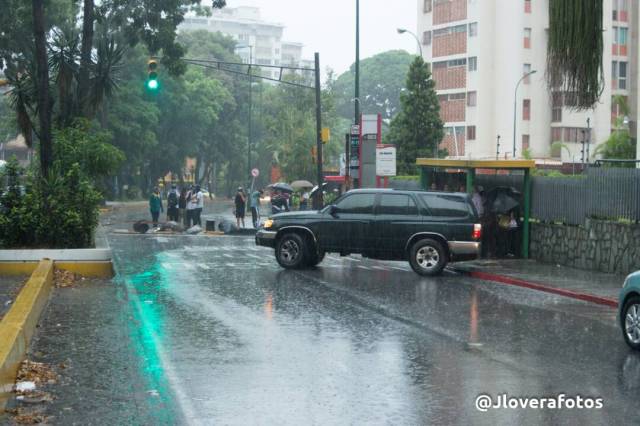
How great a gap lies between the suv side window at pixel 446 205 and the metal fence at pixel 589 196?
3.22 metres

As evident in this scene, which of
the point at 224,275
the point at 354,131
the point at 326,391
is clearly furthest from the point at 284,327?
the point at 354,131

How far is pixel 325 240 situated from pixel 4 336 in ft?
42.0

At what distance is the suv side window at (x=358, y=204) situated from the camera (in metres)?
21.7

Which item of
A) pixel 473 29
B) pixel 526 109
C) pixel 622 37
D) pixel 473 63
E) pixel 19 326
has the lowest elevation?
pixel 19 326

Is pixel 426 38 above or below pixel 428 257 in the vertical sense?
above

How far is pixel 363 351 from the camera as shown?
36.6 ft

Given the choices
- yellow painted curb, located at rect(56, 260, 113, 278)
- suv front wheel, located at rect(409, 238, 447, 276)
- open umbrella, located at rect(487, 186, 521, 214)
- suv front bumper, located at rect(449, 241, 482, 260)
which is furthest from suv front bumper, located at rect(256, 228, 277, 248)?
open umbrella, located at rect(487, 186, 521, 214)

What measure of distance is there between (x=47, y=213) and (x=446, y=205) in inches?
331

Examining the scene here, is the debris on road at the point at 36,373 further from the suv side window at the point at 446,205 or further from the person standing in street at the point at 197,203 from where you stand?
the person standing in street at the point at 197,203

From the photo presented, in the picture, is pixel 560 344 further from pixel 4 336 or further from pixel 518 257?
pixel 518 257

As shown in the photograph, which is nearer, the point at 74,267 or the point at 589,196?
the point at 74,267

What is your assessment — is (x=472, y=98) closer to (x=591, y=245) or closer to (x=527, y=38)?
(x=527, y=38)

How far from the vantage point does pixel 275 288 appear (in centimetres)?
1803

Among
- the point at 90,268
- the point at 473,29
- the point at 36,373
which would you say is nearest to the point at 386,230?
the point at 90,268
